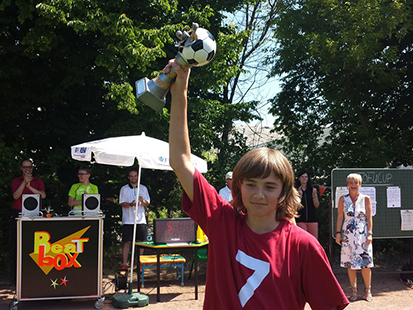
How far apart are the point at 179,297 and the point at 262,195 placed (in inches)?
236

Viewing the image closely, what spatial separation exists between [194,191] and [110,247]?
29.6 ft

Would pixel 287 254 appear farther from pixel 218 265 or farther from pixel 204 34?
pixel 204 34

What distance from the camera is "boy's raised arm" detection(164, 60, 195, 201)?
1895 mm

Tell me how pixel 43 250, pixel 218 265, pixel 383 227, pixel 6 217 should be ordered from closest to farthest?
pixel 218 265 → pixel 43 250 → pixel 383 227 → pixel 6 217

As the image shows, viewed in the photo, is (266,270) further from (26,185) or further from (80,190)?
(26,185)

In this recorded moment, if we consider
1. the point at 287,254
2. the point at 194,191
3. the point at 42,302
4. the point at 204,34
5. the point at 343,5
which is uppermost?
the point at 343,5

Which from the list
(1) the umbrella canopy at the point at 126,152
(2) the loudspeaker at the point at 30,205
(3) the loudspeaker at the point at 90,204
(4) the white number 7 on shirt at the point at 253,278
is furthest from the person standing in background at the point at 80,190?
(4) the white number 7 on shirt at the point at 253,278

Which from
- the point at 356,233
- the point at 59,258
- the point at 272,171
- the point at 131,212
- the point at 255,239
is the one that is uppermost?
the point at 272,171

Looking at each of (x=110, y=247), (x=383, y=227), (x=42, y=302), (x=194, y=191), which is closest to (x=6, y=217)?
(x=110, y=247)

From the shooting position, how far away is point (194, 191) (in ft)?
6.23

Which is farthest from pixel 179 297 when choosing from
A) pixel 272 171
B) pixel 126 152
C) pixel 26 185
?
pixel 272 171

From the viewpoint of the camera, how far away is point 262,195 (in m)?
1.81

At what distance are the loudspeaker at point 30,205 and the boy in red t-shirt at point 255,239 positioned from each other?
16.7ft

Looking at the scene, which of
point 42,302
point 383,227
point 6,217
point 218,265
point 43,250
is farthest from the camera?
point 6,217
